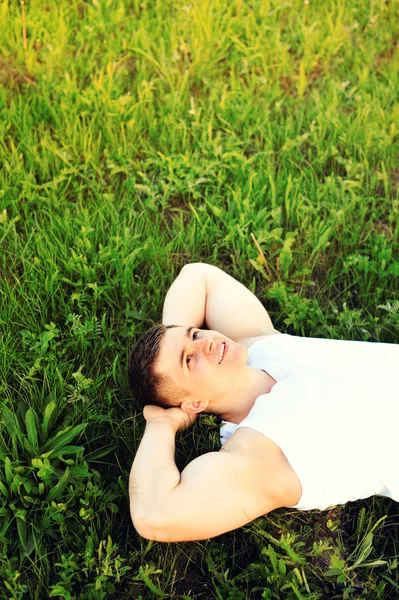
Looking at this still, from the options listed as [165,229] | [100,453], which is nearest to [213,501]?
[100,453]

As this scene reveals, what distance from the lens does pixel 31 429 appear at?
2.79 m

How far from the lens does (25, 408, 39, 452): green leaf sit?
2779 mm

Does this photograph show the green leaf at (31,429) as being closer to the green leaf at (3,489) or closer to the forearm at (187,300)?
the green leaf at (3,489)

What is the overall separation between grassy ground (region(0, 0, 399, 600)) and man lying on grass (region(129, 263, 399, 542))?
0.14m

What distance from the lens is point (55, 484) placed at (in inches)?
109

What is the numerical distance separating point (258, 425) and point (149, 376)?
58 cm

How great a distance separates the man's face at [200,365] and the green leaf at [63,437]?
1.49ft

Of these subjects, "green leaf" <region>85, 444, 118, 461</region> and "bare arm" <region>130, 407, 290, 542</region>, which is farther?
"green leaf" <region>85, 444, 118, 461</region>

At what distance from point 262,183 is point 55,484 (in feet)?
7.76

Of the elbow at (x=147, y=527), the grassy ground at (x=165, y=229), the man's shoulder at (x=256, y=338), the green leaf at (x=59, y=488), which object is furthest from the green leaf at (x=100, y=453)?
the man's shoulder at (x=256, y=338)

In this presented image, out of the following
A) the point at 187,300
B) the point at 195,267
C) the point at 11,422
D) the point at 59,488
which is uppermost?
the point at 195,267

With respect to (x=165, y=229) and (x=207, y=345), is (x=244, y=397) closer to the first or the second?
(x=207, y=345)

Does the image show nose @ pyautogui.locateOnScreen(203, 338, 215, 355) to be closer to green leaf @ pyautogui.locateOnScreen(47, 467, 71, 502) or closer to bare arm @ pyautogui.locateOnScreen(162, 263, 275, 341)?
bare arm @ pyautogui.locateOnScreen(162, 263, 275, 341)

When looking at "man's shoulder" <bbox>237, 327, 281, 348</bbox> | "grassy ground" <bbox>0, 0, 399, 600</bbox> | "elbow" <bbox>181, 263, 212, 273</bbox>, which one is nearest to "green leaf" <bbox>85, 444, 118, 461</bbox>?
"grassy ground" <bbox>0, 0, 399, 600</bbox>
